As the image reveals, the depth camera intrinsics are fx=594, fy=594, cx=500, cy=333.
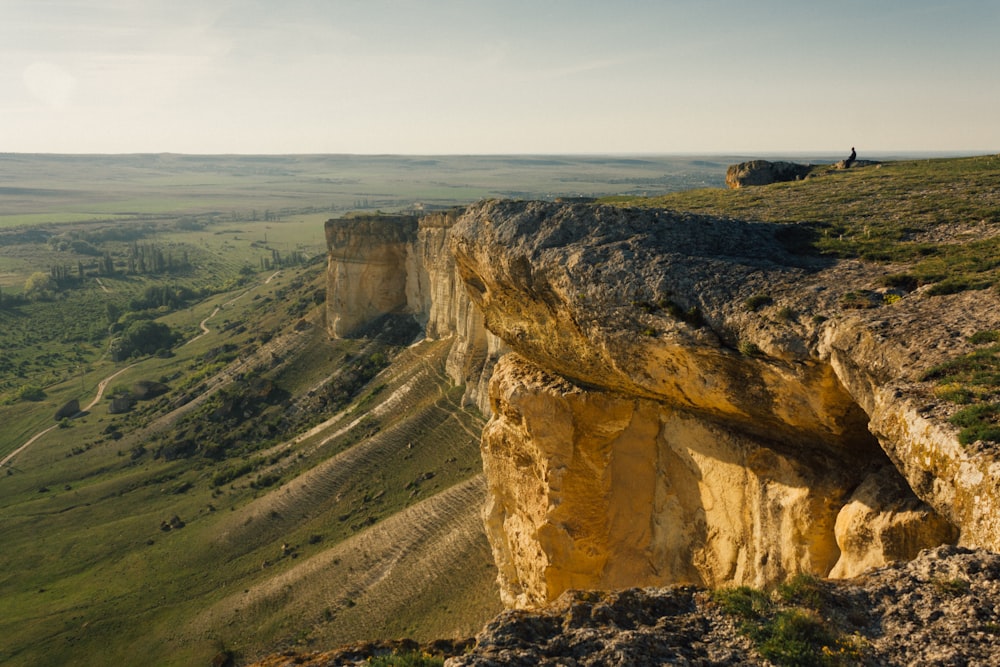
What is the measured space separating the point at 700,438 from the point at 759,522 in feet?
7.36

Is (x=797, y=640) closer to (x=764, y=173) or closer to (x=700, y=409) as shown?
(x=700, y=409)

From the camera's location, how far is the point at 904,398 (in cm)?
825

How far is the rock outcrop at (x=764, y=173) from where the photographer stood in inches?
1431

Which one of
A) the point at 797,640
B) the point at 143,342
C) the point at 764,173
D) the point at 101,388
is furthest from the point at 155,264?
the point at 797,640

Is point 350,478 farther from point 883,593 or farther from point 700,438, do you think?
point 883,593

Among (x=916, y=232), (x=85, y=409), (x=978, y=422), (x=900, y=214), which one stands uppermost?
(x=900, y=214)

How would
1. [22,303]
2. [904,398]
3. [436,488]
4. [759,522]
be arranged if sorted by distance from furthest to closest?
[22,303] < [436,488] < [759,522] < [904,398]

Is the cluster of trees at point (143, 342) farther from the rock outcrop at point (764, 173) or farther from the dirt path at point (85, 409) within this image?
the rock outcrop at point (764, 173)

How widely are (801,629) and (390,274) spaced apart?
177 ft

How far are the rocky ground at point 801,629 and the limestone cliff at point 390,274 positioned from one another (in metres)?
41.9

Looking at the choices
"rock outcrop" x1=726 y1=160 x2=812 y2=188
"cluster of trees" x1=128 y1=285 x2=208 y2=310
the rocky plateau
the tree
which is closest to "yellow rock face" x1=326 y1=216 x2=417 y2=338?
"rock outcrop" x1=726 y1=160 x2=812 y2=188

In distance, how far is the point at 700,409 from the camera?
13.5 meters

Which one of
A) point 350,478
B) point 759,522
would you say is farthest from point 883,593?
point 350,478

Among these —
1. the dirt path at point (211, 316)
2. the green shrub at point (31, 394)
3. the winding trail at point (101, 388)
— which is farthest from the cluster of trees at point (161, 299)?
the green shrub at point (31, 394)
